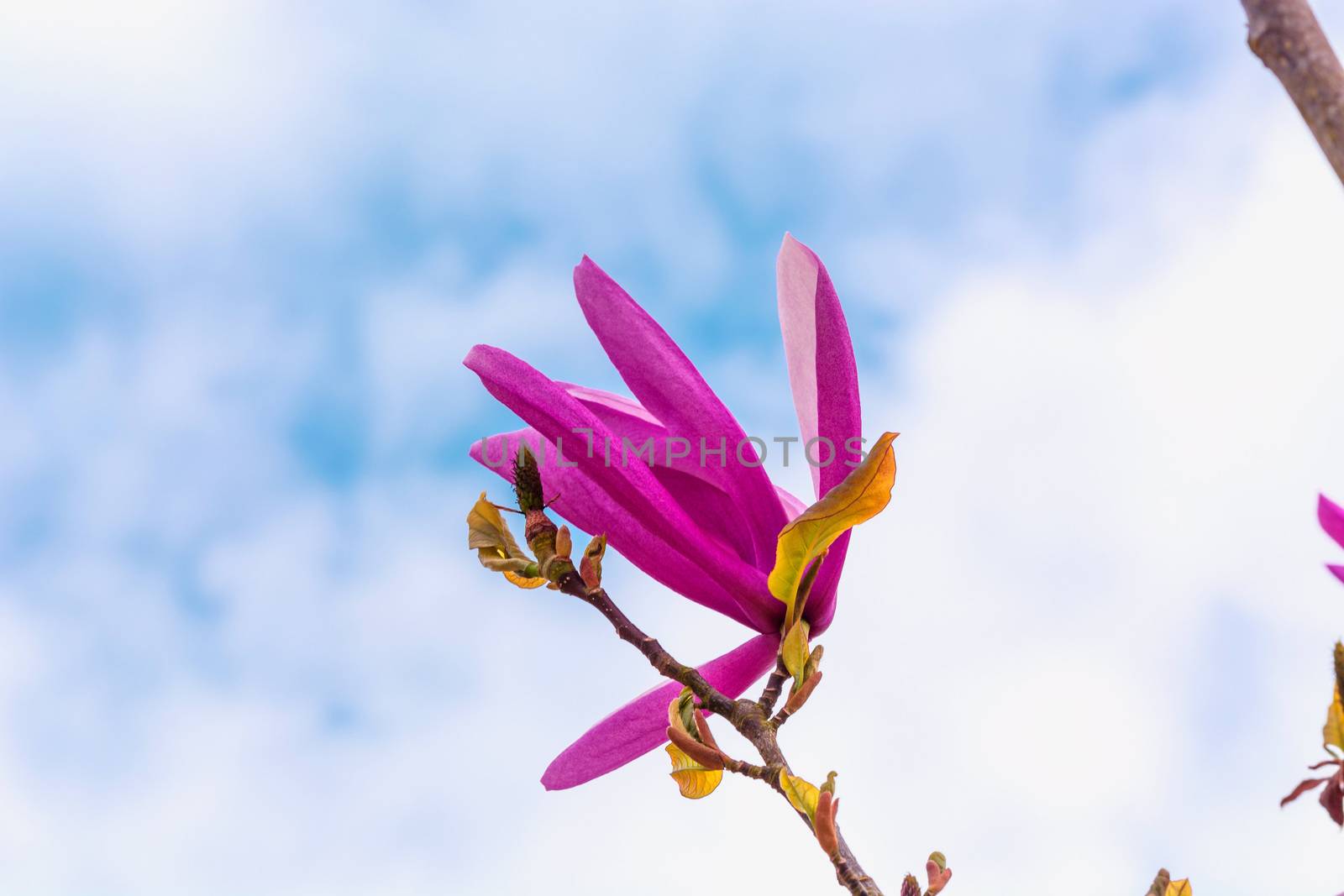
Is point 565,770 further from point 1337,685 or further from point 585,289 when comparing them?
point 1337,685

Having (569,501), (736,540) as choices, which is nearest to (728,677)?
(736,540)

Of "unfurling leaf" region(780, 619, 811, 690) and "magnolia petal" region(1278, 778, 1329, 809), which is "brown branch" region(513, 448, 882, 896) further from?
"magnolia petal" region(1278, 778, 1329, 809)

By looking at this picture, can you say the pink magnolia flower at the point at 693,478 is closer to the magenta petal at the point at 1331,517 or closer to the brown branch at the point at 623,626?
the brown branch at the point at 623,626

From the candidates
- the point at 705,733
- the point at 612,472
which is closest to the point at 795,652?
the point at 705,733

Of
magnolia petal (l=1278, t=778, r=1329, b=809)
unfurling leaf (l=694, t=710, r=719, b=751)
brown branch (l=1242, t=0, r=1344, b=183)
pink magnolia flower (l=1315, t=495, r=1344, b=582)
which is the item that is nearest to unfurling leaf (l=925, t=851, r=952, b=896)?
unfurling leaf (l=694, t=710, r=719, b=751)

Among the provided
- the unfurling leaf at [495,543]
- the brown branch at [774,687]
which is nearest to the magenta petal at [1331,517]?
the brown branch at [774,687]

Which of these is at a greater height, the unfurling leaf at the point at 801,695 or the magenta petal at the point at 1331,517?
the unfurling leaf at the point at 801,695

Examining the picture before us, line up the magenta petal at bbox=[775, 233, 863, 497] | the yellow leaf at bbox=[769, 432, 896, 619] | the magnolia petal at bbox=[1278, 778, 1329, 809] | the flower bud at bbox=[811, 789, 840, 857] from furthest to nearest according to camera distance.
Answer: the magenta petal at bbox=[775, 233, 863, 497] → the yellow leaf at bbox=[769, 432, 896, 619] → the flower bud at bbox=[811, 789, 840, 857] → the magnolia petal at bbox=[1278, 778, 1329, 809]
